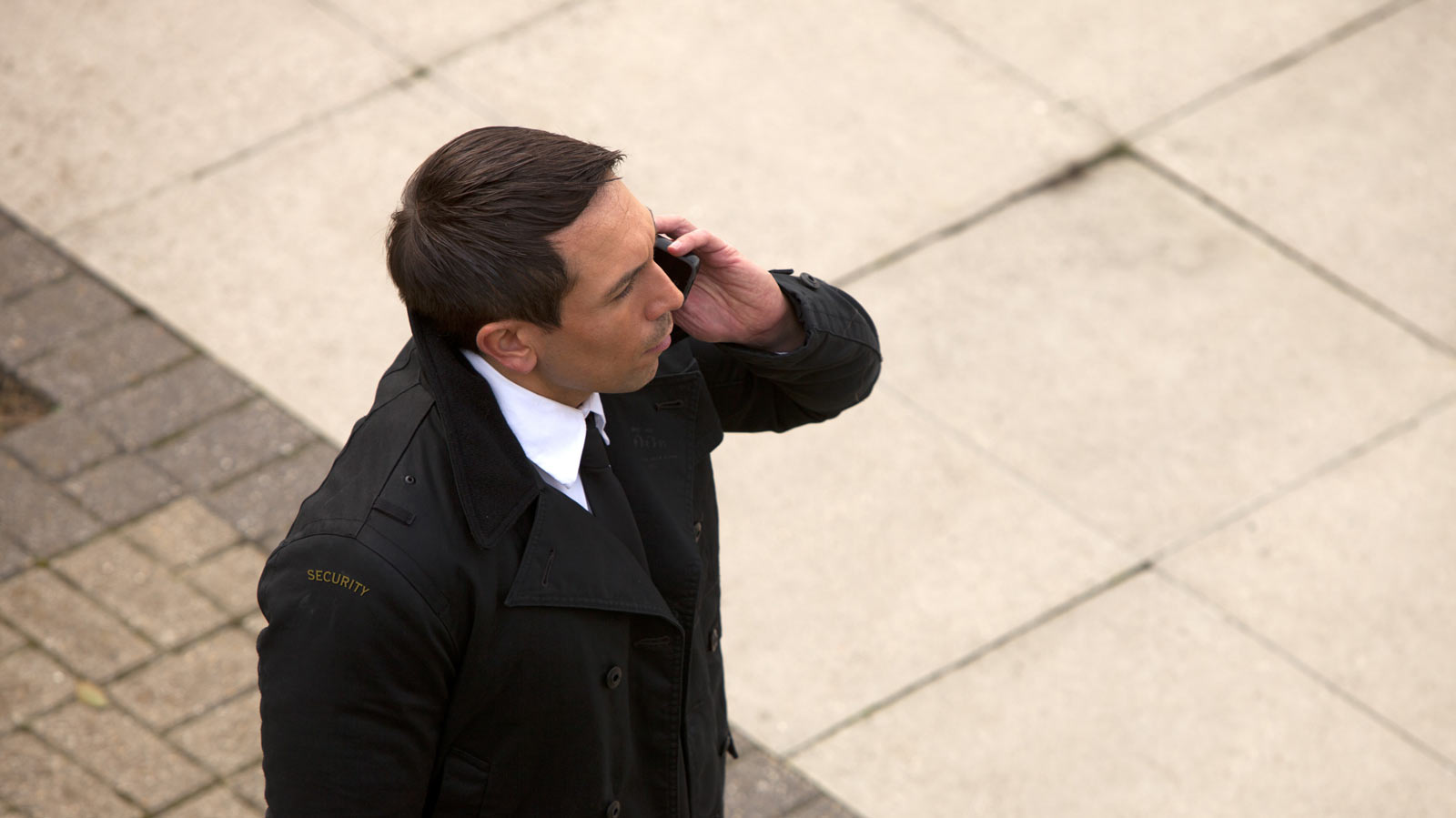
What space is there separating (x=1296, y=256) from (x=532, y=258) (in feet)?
12.8

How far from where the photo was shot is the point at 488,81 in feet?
19.6

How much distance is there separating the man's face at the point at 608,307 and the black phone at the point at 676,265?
13 centimetres

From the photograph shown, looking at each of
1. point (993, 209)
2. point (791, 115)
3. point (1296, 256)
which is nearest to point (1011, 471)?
point (993, 209)

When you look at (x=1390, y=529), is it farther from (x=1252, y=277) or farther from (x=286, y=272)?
(x=286, y=272)

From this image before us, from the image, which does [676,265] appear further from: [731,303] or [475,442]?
[475,442]

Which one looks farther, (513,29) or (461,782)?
(513,29)

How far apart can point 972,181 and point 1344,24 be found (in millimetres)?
1806

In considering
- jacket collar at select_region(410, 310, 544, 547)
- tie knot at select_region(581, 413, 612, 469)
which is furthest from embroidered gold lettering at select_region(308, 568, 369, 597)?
tie knot at select_region(581, 413, 612, 469)

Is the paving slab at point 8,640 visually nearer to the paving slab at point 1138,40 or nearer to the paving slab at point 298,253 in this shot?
the paving slab at point 298,253

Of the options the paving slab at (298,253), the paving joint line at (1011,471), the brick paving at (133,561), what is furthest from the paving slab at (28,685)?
the paving joint line at (1011,471)

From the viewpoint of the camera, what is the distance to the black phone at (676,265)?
240 cm

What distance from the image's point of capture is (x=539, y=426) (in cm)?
225

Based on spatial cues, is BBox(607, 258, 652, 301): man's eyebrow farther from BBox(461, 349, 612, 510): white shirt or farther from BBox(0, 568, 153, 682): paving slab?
BBox(0, 568, 153, 682): paving slab

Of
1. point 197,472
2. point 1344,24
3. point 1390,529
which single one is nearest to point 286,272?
point 197,472
